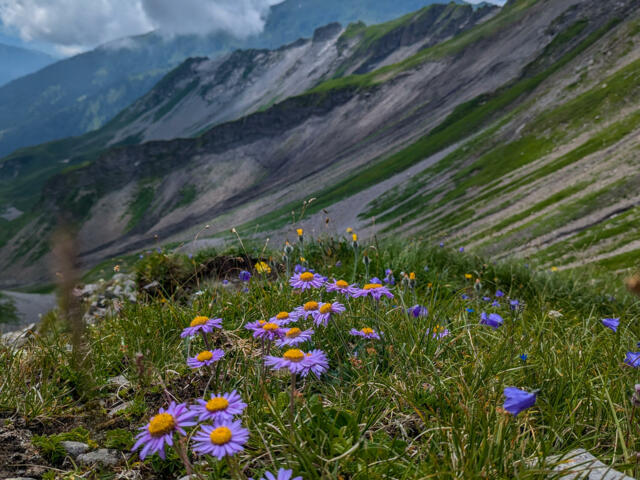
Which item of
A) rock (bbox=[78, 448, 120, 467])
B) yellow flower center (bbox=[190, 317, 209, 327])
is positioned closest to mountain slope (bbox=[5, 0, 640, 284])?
yellow flower center (bbox=[190, 317, 209, 327])

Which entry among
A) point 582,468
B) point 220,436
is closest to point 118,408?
point 220,436

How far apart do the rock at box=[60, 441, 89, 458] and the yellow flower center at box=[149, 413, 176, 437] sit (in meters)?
1.44

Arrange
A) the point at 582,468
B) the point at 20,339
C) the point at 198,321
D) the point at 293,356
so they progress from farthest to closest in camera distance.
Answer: the point at 20,339, the point at 198,321, the point at 293,356, the point at 582,468

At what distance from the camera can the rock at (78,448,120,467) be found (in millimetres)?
2555

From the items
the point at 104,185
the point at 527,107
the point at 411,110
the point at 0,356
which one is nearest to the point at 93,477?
the point at 0,356

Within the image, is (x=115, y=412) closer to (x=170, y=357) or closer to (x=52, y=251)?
(x=170, y=357)

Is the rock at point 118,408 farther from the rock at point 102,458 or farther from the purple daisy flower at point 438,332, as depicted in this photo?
the purple daisy flower at point 438,332

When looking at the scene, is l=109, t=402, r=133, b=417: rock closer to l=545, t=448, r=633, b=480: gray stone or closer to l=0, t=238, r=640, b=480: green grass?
l=0, t=238, r=640, b=480: green grass

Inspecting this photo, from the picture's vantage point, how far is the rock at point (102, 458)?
255 cm

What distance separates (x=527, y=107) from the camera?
286ft

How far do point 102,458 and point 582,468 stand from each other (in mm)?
2908

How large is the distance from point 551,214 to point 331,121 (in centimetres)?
12751

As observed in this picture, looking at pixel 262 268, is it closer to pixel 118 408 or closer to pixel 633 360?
pixel 118 408

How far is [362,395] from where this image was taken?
2.60 meters
